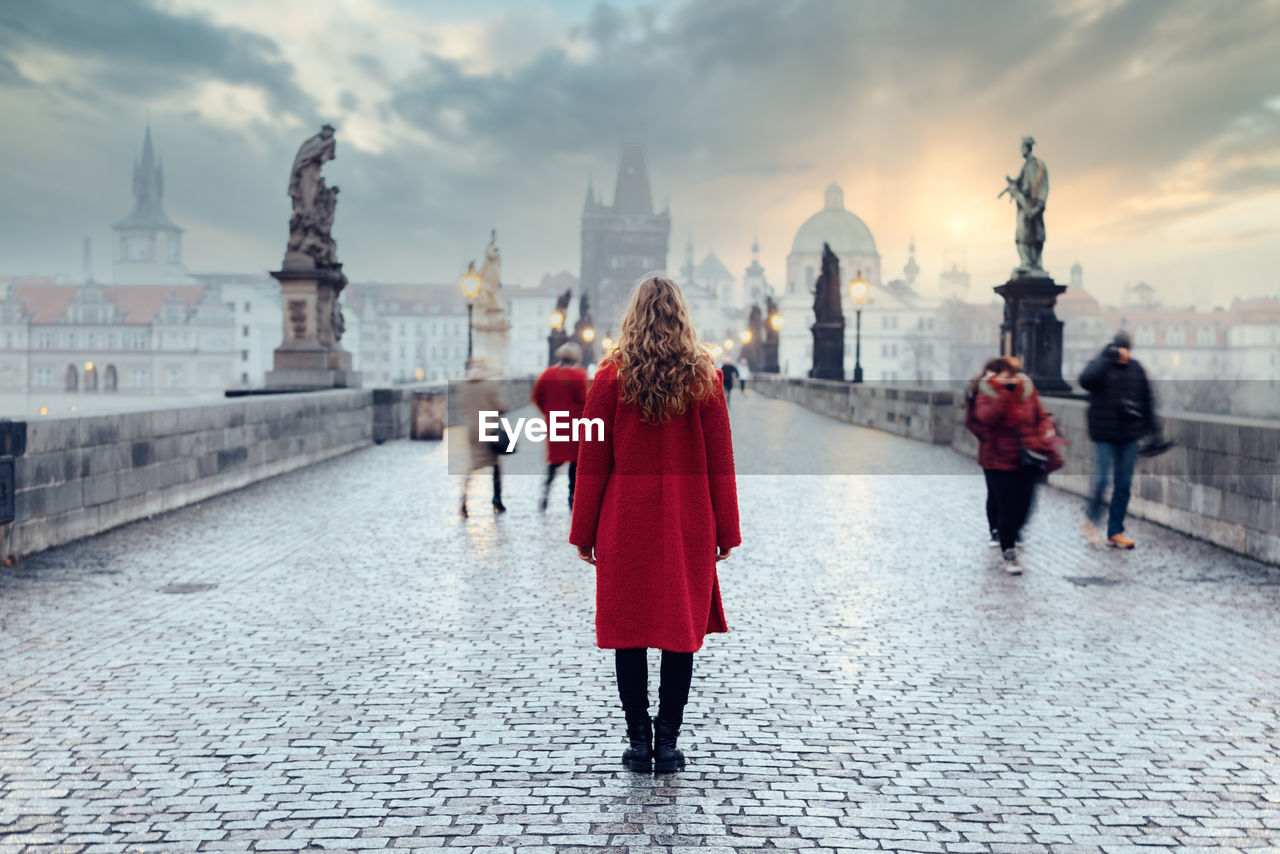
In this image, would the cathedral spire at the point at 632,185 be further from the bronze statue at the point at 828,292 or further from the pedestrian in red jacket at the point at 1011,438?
the pedestrian in red jacket at the point at 1011,438

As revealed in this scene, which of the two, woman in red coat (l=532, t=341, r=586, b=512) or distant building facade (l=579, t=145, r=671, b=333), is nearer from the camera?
woman in red coat (l=532, t=341, r=586, b=512)

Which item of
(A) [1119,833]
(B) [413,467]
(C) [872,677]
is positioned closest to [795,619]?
(C) [872,677]

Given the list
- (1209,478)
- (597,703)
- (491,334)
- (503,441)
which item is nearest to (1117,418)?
(1209,478)

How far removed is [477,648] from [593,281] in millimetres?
151206

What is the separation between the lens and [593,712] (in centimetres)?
481

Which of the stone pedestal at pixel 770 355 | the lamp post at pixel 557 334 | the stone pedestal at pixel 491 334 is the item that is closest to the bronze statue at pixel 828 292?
the stone pedestal at pixel 491 334

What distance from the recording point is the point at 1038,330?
2114 cm

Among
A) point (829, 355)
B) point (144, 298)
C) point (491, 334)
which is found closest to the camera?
point (829, 355)

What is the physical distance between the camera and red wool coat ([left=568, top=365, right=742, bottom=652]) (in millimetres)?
3877

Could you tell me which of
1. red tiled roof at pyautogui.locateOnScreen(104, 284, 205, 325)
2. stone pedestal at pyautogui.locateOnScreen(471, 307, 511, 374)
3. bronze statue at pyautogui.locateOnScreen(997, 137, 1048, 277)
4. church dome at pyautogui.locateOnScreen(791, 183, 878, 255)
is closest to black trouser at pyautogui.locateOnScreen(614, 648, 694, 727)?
bronze statue at pyautogui.locateOnScreen(997, 137, 1048, 277)

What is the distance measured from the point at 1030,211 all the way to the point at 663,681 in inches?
775

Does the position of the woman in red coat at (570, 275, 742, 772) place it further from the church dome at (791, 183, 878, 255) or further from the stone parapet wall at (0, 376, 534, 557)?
the church dome at (791, 183, 878, 255)

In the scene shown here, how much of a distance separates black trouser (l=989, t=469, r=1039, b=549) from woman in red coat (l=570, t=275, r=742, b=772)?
489cm

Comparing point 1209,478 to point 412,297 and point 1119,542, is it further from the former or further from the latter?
point 412,297
